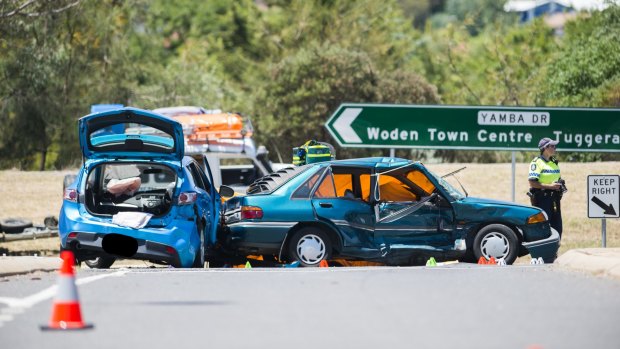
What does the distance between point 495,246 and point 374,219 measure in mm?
1632

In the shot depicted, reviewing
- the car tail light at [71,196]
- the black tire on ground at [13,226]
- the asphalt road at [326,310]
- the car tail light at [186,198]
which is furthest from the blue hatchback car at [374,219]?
the black tire on ground at [13,226]

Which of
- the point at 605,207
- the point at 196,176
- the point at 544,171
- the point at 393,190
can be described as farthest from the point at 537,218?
the point at 196,176

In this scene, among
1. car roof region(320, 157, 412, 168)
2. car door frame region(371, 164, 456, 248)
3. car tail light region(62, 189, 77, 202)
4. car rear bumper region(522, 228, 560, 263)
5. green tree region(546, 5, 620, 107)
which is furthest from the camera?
green tree region(546, 5, 620, 107)

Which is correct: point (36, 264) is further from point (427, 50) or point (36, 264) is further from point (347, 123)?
point (427, 50)

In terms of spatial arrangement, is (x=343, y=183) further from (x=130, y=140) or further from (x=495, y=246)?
(x=130, y=140)

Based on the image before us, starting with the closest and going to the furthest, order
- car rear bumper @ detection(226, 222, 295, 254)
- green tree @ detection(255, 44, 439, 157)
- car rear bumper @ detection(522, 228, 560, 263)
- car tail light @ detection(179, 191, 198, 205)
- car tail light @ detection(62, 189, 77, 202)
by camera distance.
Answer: car tail light @ detection(179, 191, 198, 205) < car tail light @ detection(62, 189, 77, 202) < car rear bumper @ detection(226, 222, 295, 254) < car rear bumper @ detection(522, 228, 560, 263) < green tree @ detection(255, 44, 439, 157)

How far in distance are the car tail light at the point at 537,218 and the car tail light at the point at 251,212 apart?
3.50 metres

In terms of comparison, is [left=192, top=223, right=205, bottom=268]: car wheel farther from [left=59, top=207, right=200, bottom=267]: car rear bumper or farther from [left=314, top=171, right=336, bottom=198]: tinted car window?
[left=314, top=171, right=336, bottom=198]: tinted car window

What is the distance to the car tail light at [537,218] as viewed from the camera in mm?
16719

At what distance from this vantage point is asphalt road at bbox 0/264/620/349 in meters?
8.54

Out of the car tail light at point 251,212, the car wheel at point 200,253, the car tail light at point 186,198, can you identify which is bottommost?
the car wheel at point 200,253

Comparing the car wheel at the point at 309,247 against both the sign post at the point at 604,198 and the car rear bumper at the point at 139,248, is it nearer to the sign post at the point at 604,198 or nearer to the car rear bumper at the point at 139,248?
the car rear bumper at the point at 139,248

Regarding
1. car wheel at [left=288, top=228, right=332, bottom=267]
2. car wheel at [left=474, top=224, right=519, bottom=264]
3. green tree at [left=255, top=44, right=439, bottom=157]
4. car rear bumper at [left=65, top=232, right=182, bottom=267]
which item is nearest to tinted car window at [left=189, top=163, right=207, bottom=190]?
car wheel at [left=288, top=228, right=332, bottom=267]

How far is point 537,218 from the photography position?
55.2 feet
